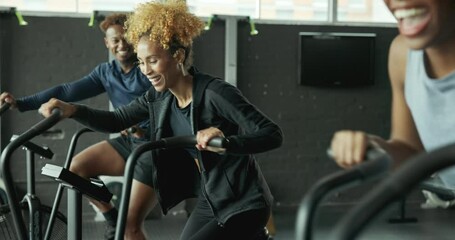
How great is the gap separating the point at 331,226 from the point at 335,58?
1.56 meters

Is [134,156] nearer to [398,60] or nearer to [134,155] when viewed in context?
[134,155]

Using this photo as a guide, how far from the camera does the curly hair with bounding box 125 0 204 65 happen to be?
7.83 ft

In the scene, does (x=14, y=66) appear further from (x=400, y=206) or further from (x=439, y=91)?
(x=439, y=91)

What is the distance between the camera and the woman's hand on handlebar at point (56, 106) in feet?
7.36

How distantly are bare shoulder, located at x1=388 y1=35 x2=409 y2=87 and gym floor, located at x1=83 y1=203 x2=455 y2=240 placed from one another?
318 centimetres

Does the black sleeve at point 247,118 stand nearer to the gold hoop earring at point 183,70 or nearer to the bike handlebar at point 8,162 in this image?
the gold hoop earring at point 183,70

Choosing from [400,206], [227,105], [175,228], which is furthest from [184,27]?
[400,206]

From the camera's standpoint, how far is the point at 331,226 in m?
5.21

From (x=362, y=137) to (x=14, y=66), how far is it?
14.8 ft

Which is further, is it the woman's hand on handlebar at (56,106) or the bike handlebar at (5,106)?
the bike handlebar at (5,106)

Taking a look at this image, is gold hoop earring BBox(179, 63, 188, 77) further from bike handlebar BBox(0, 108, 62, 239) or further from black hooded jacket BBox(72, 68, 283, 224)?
bike handlebar BBox(0, 108, 62, 239)

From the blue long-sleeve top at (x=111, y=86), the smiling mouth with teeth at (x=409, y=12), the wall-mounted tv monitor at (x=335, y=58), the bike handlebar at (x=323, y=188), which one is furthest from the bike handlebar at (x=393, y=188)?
the wall-mounted tv monitor at (x=335, y=58)

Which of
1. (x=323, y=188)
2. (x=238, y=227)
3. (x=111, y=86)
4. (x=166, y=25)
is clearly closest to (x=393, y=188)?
(x=323, y=188)

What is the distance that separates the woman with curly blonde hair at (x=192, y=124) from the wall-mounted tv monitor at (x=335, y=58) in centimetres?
332
